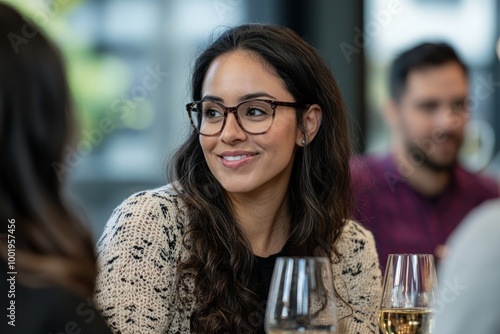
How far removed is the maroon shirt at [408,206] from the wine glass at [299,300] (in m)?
2.06

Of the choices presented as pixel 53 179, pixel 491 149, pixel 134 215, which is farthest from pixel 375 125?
pixel 53 179

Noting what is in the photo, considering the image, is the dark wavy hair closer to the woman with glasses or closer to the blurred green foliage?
the woman with glasses

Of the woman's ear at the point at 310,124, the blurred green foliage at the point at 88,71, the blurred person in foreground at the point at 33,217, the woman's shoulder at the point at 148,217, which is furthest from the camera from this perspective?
the blurred green foliage at the point at 88,71

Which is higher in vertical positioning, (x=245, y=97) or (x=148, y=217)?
(x=245, y=97)

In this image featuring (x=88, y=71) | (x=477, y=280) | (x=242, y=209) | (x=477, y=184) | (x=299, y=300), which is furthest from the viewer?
(x=88, y=71)

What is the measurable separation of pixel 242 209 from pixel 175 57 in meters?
2.30

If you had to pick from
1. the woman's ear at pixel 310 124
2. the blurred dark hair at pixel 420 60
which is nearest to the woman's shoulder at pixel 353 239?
the woman's ear at pixel 310 124

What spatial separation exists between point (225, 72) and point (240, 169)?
0.26m

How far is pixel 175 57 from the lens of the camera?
187 inches

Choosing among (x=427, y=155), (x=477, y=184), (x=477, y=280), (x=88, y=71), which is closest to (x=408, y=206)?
(x=427, y=155)

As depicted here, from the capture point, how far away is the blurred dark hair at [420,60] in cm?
413

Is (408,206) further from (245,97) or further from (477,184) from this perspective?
(245,97)

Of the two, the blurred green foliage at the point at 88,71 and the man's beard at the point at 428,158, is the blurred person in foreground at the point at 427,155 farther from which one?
the blurred green foliage at the point at 88,71

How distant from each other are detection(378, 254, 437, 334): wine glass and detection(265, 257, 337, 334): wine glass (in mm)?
435
